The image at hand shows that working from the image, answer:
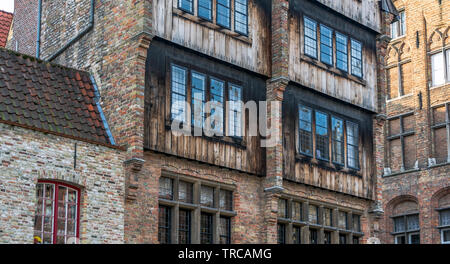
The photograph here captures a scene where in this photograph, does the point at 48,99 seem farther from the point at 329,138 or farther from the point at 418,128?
the point at 418,128

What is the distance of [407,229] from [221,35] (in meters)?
19.6

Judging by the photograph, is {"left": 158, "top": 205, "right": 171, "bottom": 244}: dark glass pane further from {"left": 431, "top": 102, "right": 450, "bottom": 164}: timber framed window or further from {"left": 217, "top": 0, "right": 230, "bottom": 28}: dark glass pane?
{"left": 431, "top": 102, "right": 450, "bottom": 164}: timber framed window

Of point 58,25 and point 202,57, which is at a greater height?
point 58,25

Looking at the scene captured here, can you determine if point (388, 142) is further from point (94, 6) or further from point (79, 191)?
point (79, 191)

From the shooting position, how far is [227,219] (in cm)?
2245

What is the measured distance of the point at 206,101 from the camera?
2184 centimetres

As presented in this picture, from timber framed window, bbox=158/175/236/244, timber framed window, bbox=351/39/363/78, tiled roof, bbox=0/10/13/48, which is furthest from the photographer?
tiled roof, bbox=0/10/13/48

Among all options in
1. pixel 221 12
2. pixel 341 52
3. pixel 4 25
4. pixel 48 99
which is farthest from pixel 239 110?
pixel 4 25

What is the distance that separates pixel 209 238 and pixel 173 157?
2.63 meters

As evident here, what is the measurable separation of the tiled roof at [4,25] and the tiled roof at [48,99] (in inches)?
377

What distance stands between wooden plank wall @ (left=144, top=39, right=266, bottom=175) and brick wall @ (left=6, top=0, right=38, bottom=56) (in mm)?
6523

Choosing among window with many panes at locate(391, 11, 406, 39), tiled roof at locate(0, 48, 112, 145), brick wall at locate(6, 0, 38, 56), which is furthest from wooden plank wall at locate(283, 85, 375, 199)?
window with many panes at locate(391, 11, 406, 39)

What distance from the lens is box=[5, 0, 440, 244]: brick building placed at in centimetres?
2055
